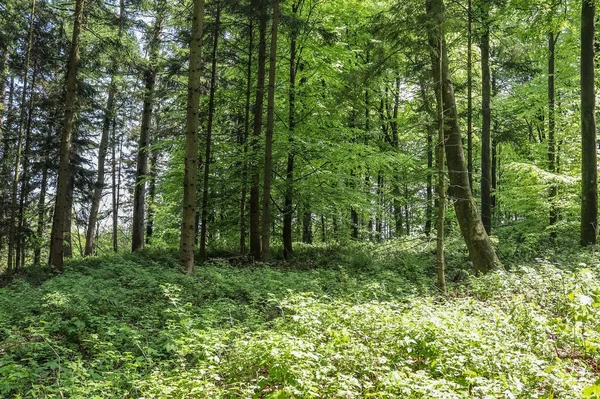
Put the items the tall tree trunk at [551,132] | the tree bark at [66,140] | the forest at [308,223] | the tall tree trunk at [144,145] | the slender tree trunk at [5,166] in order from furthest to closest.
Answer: the tall tree trunk at [144,145], the slender tree trunk at [5,166], the tall tree trunk at [551,132], the tree bark at [66,140], the forest at [308,223]

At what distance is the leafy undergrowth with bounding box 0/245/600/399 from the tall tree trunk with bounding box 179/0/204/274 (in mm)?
1068

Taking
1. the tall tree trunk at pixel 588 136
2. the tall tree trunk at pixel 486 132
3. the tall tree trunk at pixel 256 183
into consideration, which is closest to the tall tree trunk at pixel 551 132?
the tall tree trunk at pixel 486 132

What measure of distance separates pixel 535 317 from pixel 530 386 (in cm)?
160

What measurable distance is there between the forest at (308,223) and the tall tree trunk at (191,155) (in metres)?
0.05

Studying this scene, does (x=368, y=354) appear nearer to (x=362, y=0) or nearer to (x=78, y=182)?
(x=362, y=0)

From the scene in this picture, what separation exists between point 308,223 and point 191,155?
11402mm

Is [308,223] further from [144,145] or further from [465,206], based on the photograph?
[465,206]

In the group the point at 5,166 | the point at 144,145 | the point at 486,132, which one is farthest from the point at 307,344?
the point at 5,166

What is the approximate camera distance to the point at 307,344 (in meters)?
3.72

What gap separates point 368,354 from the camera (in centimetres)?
410

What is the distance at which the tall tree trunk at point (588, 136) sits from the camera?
422 inches

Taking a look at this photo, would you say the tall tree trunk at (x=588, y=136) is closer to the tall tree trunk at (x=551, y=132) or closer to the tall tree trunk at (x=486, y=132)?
the tall tree trunk at (x=486, y=132)

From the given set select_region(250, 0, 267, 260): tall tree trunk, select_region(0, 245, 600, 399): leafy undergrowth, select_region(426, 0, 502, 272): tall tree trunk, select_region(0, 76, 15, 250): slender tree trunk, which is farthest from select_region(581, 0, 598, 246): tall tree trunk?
select_region(0, 76, 15, 250): slender tree trunk

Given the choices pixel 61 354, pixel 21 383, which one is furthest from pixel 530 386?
pixel 61 354
